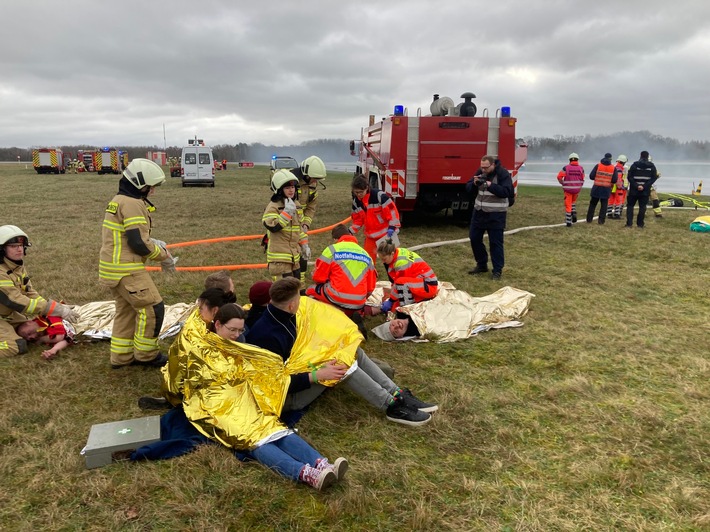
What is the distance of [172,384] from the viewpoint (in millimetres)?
3133

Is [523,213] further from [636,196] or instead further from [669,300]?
[669,300]

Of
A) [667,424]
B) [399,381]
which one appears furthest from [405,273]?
[667,424]

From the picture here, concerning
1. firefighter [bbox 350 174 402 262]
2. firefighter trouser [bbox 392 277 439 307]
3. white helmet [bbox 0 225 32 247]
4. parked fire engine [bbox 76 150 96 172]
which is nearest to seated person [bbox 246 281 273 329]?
firefighter trouser [bbox 392 277 439 307]

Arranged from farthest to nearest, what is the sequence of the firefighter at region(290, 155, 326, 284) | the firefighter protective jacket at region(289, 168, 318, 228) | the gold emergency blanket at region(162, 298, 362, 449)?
the firefighter protective jacket at region(289, 168, 318, 228) → the firefighter at region(290, 155, 326, 284) → the gold emergency blanket at region(162, 298, 362, 449)

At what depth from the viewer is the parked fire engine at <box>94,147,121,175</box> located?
37263 millimetres

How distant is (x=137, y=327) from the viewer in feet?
13.4

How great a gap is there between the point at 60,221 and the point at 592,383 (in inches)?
508

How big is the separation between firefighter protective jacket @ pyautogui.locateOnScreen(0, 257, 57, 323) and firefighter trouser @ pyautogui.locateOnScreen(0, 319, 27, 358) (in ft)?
0.34

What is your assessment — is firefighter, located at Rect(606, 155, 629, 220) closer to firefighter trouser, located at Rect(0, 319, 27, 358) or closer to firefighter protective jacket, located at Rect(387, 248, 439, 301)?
firefighter protective jacket, located at Rect(387, 248, 439, 301)

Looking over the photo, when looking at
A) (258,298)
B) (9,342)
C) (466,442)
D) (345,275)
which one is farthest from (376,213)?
(9,342)

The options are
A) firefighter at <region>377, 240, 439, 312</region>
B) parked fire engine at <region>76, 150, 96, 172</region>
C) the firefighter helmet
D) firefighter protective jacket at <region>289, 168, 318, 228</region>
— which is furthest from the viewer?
parked fire engine at <region>76, 150, 96, 172</region>

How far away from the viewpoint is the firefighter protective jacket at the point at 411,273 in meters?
4.95

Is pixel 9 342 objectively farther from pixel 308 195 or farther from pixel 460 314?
Result: pixel 460 314

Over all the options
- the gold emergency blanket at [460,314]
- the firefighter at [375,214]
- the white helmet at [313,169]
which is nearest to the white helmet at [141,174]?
the gold emergency blanket at [460,314]
